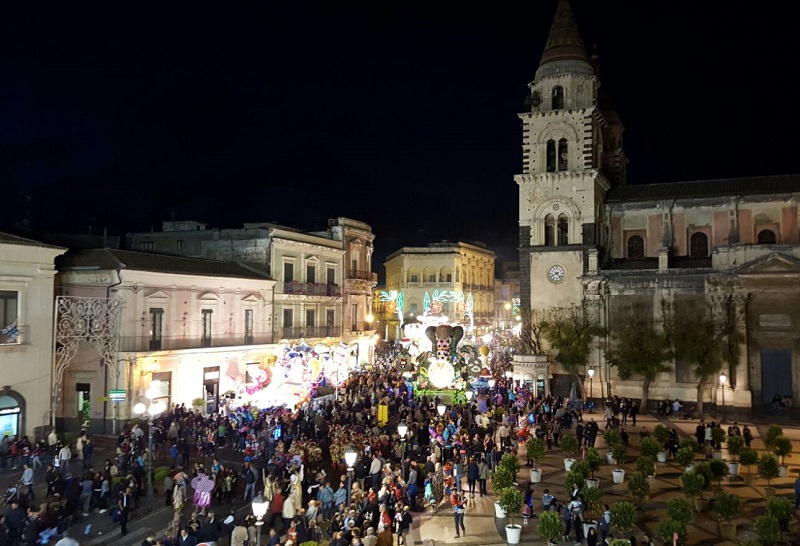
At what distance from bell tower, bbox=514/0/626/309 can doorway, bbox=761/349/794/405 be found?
9.64 metres

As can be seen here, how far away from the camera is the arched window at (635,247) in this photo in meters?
38.8

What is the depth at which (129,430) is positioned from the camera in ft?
75.7

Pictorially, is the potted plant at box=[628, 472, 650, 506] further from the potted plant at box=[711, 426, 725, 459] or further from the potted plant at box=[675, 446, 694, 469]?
the potted plant at box=[711, 426, 725, 459]

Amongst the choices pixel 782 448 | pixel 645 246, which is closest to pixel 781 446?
pixel 782 448

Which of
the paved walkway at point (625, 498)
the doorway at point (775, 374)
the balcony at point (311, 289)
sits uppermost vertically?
the balcony at point (311, 289)

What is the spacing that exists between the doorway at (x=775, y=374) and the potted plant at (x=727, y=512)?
20410 mm

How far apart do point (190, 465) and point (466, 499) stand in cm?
945

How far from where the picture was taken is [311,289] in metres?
41.5

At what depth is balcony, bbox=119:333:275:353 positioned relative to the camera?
28266 mm

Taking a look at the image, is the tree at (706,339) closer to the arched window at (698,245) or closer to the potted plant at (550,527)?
the arched window at (698,245)

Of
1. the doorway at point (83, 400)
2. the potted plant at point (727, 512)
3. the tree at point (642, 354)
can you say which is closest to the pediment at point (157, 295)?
the doorway at point (83, 400)

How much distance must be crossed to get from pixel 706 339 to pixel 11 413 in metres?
30.0

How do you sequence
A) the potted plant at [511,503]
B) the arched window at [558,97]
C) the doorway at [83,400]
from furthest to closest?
the arched window at [558,97] < the doorway at [83,400] < the potted plant at [511,503]

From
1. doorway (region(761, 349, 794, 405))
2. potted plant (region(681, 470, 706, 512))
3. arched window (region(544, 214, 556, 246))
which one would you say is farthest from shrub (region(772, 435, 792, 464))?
arched window (region(544, 214, 556, 246))
